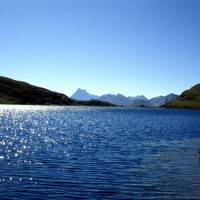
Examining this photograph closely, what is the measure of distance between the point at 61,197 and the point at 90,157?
84.2 feet

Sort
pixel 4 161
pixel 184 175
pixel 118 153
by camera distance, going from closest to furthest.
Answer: pixel 184 175, pixel 4 161, pixel 118 153

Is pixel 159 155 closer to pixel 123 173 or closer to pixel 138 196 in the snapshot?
pixel 123 173

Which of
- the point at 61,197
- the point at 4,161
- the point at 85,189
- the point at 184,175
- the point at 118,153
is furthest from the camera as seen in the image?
the point at 118,153

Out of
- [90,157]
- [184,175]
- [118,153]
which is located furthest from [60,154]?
[184,175]

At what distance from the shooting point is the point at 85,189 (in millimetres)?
38312

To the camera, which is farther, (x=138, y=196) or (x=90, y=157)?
(x=90, y=157)

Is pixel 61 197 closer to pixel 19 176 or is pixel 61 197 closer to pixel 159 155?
pixel 19 176

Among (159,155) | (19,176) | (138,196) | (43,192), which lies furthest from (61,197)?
(159,155)

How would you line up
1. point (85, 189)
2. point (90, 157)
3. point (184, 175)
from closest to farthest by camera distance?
point (85, 189)
point (184, 175)
point (90, 157)

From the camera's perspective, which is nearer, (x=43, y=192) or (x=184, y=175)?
(x=43, y=192)

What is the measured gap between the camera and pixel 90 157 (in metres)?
60.2

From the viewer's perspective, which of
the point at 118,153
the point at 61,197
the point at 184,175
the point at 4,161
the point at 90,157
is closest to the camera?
the point at 61,197

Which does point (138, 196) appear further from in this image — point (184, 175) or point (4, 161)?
point (4, 161)

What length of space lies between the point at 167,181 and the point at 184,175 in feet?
15.5
